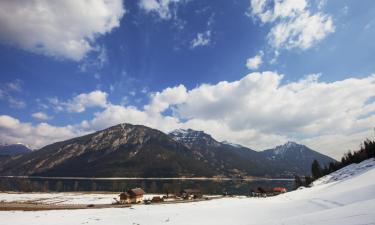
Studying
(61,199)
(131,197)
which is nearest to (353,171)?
(131,197)

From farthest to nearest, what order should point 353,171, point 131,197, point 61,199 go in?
1. point 61,199
2. point 131,197
3. point 353,171

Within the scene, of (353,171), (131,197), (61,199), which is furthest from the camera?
(61,199)

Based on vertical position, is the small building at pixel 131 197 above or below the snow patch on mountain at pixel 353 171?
below

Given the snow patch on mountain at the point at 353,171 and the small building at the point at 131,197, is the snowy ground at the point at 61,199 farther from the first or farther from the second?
the snow patch on mountain at the point at 353,171

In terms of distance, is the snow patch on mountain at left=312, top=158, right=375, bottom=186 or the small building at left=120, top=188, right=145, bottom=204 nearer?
the snow patch on mountain at left=312, top=158, right=375, bottom=186

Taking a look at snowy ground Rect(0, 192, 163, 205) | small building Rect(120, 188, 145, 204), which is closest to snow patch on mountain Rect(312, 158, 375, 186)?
small building Rect(120, 188, 145, 204)

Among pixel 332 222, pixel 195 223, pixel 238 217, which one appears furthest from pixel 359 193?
pixel 195 223

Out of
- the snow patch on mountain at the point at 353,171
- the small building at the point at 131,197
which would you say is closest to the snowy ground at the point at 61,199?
the small building at the point at 131,197

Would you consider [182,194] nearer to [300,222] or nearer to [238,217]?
[238,217]

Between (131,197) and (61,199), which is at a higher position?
(131,197)

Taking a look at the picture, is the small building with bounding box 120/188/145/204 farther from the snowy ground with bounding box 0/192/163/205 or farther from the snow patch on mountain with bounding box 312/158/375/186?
the snow patch on mountain with bounding box 312/158/375/186

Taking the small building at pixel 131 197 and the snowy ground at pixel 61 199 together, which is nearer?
the small building at pixel 131 197

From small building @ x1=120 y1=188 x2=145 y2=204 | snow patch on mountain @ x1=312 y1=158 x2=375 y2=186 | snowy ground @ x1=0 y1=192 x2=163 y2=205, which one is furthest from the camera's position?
snowy ground @ x1=0 y1=192 x2=163 y2=205

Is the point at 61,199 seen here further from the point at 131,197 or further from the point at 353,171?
the point at 353,171
